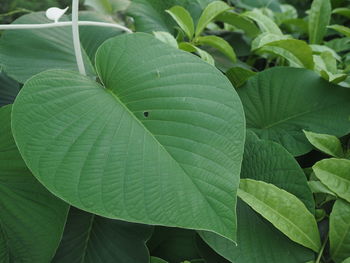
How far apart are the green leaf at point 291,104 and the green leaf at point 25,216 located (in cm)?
36

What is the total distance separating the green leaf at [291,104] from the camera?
69cm

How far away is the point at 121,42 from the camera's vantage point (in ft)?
2.02

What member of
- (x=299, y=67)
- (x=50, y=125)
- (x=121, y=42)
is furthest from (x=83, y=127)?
(x=299, y=67)

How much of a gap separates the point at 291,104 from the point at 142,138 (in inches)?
12.9

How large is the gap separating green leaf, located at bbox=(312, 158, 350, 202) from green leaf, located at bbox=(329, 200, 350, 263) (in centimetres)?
3

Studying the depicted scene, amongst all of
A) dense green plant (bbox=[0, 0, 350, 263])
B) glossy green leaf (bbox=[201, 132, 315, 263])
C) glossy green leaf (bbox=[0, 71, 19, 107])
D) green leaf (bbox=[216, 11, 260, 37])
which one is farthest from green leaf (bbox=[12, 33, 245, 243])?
green leaf (bbox=[216, 11, 260, 37])

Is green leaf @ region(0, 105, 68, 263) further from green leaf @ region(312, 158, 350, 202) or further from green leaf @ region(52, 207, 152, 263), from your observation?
green leaf @ region(312, 158, 350, 202)

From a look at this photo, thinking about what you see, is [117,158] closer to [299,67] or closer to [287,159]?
[287,159]

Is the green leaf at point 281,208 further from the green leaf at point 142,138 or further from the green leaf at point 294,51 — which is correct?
the green leaf at point 294,51

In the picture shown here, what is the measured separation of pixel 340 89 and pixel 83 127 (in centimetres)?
44

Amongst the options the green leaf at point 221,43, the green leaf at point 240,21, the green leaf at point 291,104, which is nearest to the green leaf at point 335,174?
the green leaf at point 291,104

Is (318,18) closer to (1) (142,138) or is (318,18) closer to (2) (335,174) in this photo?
(2) (335,174)

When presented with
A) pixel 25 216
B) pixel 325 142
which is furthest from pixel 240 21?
pixel 25 216

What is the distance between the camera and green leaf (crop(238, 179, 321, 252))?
52 centimetres
